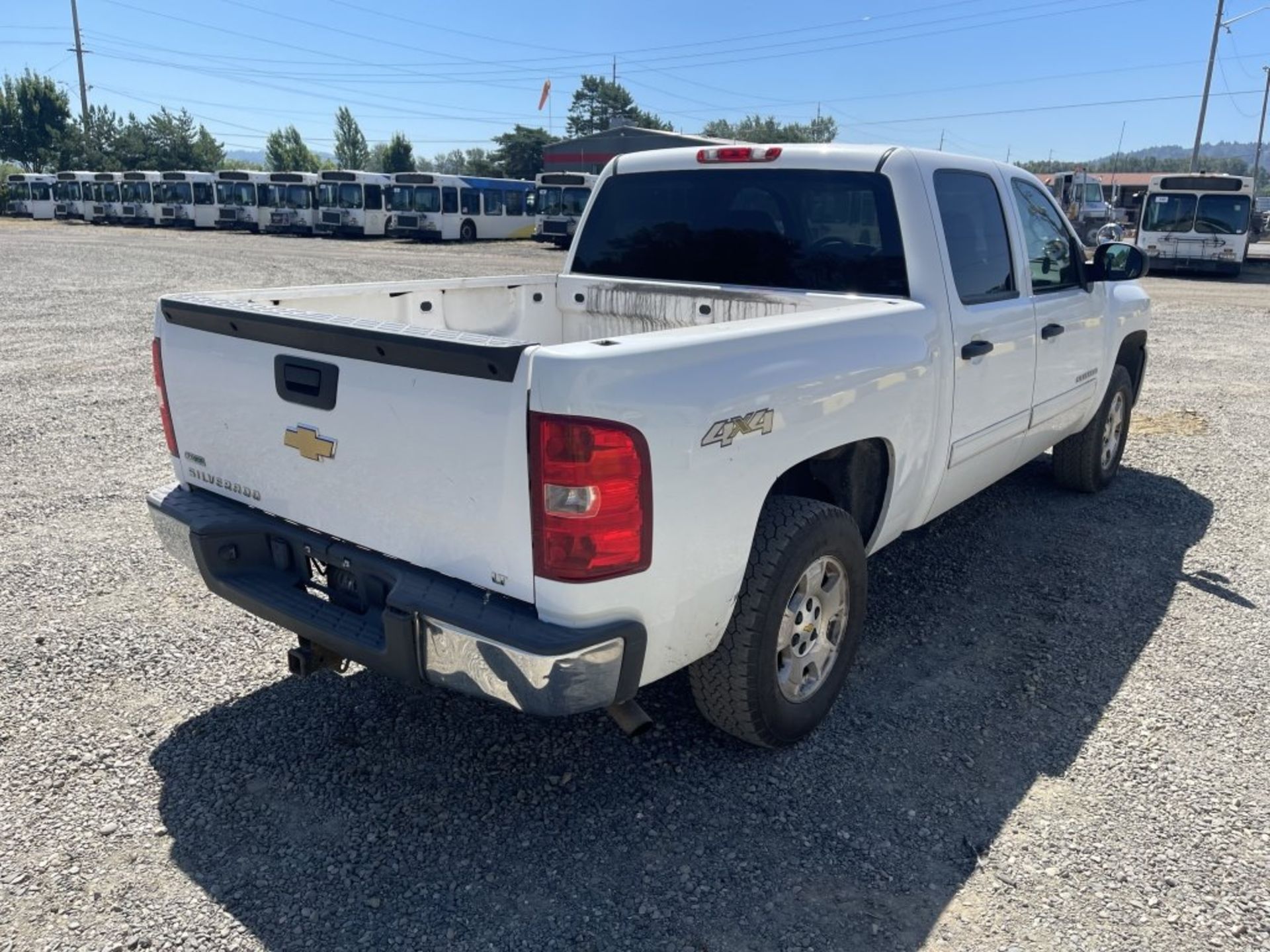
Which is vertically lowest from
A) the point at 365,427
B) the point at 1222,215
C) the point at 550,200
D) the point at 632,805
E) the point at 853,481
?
the point at 632,805

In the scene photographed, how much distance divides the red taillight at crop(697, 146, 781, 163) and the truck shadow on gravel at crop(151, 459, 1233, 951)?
2.19 m

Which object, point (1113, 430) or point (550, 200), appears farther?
point (550, 200)

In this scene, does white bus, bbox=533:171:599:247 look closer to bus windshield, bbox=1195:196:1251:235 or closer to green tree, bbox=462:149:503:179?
bus windshield, bbox=1195:196:1251:235

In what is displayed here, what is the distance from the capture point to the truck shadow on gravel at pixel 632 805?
2.61 m

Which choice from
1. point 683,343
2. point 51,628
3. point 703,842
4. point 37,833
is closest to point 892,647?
point 703,842

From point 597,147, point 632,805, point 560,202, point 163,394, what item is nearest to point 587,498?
point 632,805

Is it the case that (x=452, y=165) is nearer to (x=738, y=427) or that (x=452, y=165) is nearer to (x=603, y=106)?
(x=603, y=106)

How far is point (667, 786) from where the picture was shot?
3189 mm

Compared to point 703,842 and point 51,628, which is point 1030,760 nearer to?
point 703,842

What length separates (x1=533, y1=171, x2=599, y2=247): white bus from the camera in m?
34.2

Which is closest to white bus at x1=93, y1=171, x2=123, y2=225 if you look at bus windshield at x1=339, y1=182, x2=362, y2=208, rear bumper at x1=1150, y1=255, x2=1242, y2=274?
bus windshield at x1=339, y1=182, x2=362, y2=208

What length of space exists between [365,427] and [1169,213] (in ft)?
91.2

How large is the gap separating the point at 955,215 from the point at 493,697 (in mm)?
2923

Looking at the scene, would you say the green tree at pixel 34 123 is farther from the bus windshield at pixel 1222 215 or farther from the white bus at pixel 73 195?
the bus windshield at pixel 1222 215
